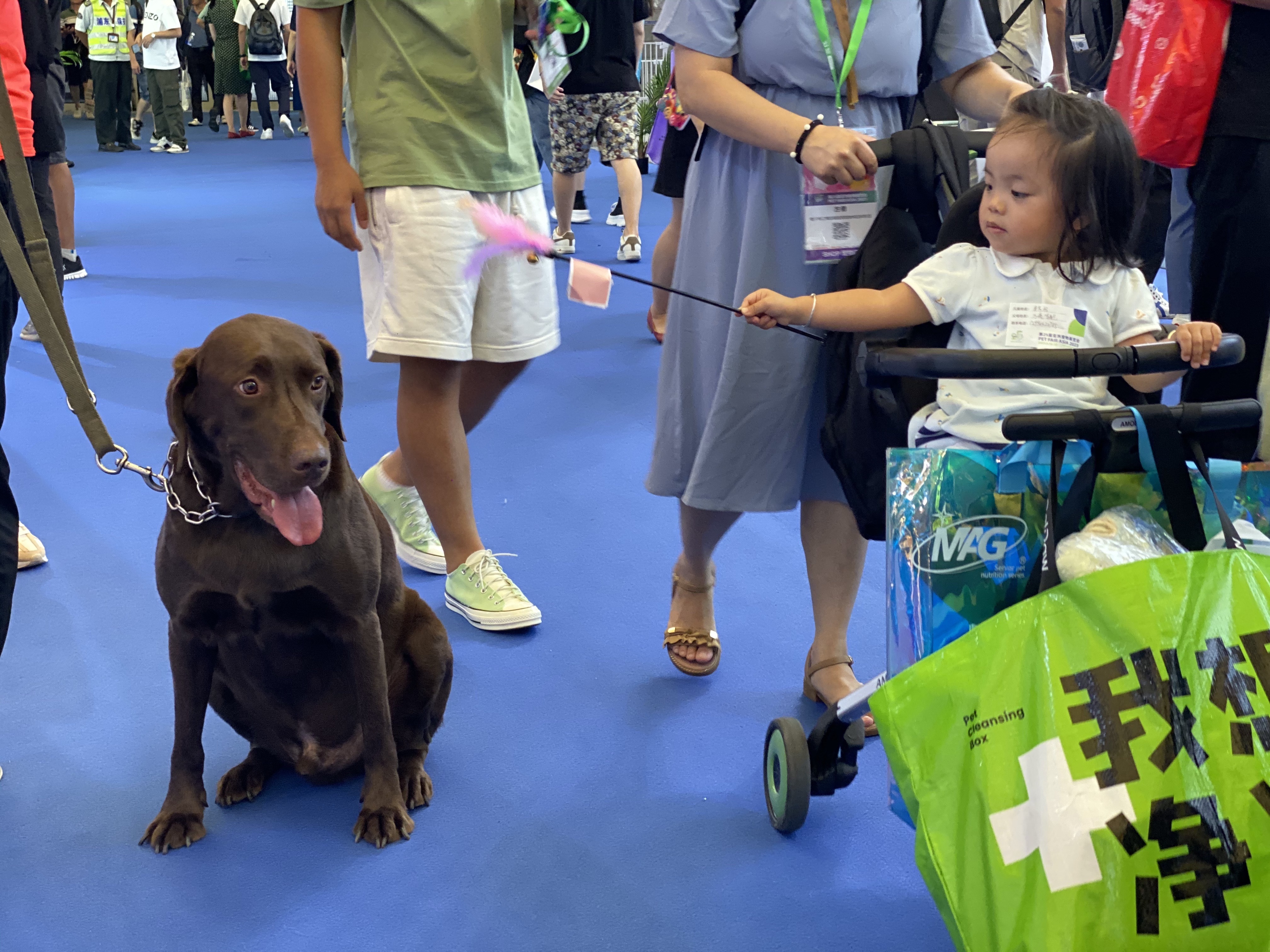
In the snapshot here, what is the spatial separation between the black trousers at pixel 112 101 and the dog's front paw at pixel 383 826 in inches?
489

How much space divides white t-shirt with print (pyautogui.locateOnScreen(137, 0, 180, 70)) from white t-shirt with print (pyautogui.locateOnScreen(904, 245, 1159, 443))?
506 inches

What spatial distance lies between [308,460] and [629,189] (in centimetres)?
489

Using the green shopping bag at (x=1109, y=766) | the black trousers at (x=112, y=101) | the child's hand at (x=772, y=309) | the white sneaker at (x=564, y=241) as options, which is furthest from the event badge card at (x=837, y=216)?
the black trousers at (x=112, y=101)

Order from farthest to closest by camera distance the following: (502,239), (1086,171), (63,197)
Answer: (63,197), (502,239), (1086,171)

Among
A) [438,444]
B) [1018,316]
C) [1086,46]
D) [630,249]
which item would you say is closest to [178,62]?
[630,249]

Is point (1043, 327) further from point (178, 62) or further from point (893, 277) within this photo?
point (178, 62)

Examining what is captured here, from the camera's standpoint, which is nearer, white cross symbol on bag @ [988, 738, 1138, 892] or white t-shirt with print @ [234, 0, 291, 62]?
white cross symbol on bag @ [988, 738, 1138, 892]

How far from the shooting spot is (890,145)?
1.94 meters

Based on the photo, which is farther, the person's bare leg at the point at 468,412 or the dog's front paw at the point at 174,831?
the person's bare leg at the point at 468,412

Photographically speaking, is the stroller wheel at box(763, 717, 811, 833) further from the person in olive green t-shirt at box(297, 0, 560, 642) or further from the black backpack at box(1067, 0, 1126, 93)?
the black backpack at box(1067, 0, 1126, 93)

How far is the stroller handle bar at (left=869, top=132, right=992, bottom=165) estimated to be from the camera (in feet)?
6.35

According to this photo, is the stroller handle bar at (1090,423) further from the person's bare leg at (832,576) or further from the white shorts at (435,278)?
the white shorts at (435,278)

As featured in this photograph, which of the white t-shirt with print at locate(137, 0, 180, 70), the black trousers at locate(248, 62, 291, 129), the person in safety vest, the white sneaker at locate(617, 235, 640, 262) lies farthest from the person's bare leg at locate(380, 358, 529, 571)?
the black trousers at locate(248, 62, 291, 129)

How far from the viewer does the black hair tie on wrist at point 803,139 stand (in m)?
1.96
